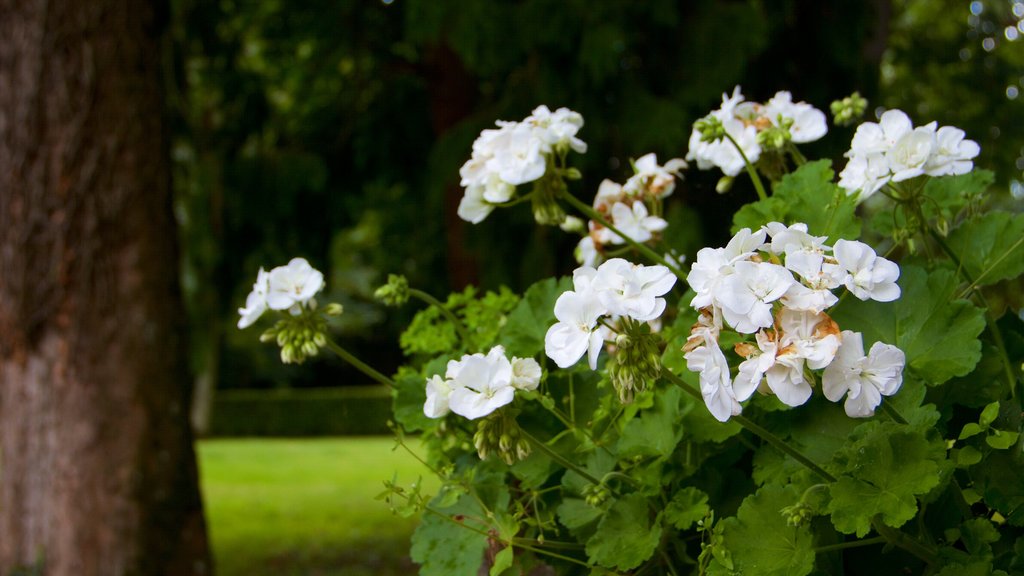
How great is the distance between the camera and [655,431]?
32.2 inches

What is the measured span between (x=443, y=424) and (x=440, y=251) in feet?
14.6

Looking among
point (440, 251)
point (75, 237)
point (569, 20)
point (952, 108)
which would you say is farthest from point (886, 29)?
point (75, 237)

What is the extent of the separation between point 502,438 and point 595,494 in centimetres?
9

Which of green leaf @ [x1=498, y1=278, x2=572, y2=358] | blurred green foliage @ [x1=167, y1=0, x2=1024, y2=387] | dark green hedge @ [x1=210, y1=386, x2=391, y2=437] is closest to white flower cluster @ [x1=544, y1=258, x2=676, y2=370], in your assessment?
green leaf @ [x1=498, y1=278, x2=572, y2=358]

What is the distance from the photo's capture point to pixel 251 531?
24.8 ft

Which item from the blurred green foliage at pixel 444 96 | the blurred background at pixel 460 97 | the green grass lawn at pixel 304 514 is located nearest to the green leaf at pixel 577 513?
the blurred background at pixel 460 97

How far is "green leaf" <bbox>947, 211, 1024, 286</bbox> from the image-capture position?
0.89 metres

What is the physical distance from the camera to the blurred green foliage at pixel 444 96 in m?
3.51

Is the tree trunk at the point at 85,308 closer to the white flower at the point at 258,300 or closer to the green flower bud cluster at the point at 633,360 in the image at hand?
the white flower at the point at 258,300

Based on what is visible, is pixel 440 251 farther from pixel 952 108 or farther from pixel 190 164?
pixel 952 108

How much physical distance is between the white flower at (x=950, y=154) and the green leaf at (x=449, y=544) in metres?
0.50

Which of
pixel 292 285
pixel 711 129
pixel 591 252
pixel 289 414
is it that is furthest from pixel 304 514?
pixel 289 414

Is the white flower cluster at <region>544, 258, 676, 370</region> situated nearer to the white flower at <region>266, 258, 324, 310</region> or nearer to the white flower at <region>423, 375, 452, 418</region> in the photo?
the white flower at <region>423, 375, 452, 418</region>

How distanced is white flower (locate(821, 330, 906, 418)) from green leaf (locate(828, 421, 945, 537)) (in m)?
0.04
